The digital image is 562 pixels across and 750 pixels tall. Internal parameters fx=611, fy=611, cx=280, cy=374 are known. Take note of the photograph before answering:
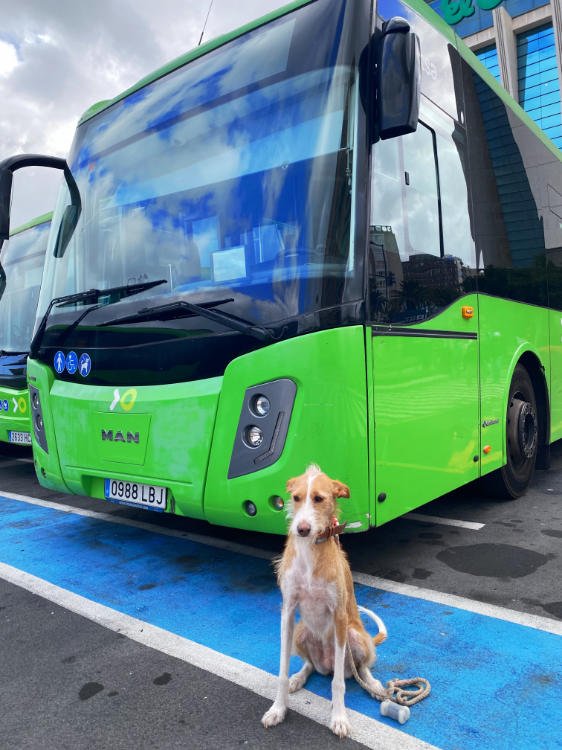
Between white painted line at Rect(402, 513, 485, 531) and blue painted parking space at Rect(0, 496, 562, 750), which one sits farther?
white painted line at Rect(402, 513, 485, 531)

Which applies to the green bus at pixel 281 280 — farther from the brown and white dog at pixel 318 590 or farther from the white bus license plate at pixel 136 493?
the brown and white dog at pixel 318 590

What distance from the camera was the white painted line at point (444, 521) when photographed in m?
4.92

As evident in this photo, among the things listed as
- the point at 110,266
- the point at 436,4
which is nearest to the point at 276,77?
the point at 110,266

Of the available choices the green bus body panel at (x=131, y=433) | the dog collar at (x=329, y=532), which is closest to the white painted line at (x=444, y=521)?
the green bus body panel at (x=131, y=433)

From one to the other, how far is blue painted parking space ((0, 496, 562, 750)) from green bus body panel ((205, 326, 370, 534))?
0.57 meters

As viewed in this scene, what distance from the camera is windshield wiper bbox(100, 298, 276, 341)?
3352mm

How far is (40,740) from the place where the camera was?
235 centimetres

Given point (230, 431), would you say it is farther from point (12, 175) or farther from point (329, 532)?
point (12, 175)

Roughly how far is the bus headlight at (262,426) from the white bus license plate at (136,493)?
661 mm

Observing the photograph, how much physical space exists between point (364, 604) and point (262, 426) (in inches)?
46.3

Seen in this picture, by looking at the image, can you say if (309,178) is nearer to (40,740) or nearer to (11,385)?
(40,740)

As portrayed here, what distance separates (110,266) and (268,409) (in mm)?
1772

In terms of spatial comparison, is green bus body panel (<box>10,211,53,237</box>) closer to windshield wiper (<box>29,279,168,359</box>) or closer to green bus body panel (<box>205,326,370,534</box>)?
windshield wiper (<box>29,279,168,359</box>)

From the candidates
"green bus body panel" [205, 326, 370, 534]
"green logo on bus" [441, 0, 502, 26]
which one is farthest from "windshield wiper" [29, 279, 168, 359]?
"green logo on bus" [441, 0, 502, 26]
